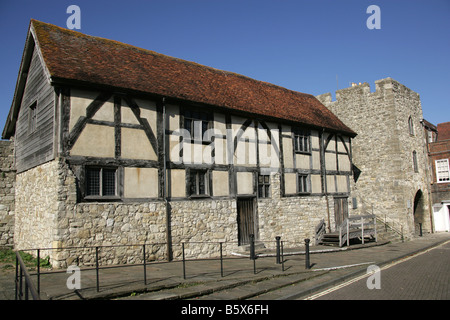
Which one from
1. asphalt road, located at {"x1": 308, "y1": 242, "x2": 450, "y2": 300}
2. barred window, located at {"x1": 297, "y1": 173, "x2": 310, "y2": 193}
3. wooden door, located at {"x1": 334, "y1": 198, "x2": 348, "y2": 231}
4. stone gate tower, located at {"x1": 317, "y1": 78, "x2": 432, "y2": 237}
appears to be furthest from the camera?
stone gate tower, located at {"x1": 317, "y1": 78, "x2": 432, "y2": 237}

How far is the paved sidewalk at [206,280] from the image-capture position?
25.3ft

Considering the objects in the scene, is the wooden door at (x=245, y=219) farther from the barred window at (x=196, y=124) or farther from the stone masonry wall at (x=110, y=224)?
the barred window at (x=196, y=124)

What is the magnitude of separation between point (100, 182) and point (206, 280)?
5074 mm

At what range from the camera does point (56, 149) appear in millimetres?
11328

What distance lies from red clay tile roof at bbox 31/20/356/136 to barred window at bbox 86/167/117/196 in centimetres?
291

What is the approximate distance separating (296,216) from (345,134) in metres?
7.11

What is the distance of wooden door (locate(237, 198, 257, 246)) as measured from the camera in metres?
15.8

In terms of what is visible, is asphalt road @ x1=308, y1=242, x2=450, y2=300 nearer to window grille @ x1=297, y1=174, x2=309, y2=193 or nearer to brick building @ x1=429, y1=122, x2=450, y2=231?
window grille @ x1=297, y1=174, x2=309, y2=193

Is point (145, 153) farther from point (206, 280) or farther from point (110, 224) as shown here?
point (206, 280)

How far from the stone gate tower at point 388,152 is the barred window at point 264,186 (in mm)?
7387

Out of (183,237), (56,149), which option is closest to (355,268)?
(183,237)

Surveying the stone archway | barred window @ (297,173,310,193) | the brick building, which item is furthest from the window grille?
the brick building

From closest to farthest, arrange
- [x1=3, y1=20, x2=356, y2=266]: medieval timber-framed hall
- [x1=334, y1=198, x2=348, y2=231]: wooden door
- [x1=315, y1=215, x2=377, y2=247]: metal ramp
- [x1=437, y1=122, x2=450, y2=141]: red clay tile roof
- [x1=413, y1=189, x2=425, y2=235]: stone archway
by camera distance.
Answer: [x1=3, y1=20, x2=356, y2=266]: medieval timber-framed hall
[x1=315, y1=215, x2=377, y2=247]: metal ramp
[x1=334, y1=198, x2=348, y2=231]: wooden door
[x1=413, y1=189, x2=425, y2=235]: stone archway
[x1=437, y1=122, x2=450, y2=141]: red clay tile roof

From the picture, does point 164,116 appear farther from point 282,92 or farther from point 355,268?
point 282,92
